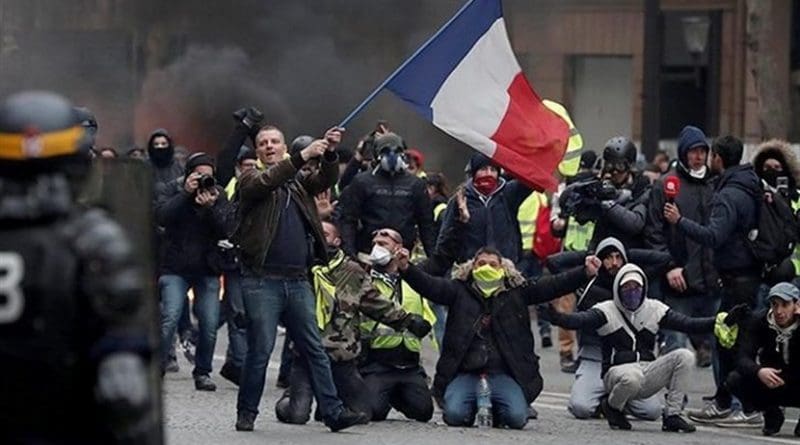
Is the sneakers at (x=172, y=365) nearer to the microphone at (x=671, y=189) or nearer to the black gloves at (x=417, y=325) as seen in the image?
the black gloves at (x=417, y=325)

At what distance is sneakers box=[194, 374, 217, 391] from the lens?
1266 cm

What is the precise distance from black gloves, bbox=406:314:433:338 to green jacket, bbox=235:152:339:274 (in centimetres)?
89

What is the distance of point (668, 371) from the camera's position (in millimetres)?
11156

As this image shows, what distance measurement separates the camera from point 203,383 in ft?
41.6

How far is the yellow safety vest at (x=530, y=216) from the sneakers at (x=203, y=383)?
3.70 meters

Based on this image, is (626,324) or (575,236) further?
(575,236)

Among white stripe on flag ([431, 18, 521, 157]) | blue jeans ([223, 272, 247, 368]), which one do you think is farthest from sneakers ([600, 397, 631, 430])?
blue jeans ([223, 272, 247, 368])

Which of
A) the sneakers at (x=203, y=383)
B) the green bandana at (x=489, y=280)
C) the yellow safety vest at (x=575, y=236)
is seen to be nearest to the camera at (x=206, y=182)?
the sneakers at (x=203, y=383)

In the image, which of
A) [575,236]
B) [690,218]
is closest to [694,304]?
[690,218]

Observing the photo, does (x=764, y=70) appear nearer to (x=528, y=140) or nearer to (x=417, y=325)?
(x=528, y=140)

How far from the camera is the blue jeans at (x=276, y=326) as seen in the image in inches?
401

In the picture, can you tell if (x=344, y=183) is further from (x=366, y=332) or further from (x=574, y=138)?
(x=366, y=332)

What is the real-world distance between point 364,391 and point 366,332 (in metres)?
0.31

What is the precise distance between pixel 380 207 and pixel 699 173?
183cm
